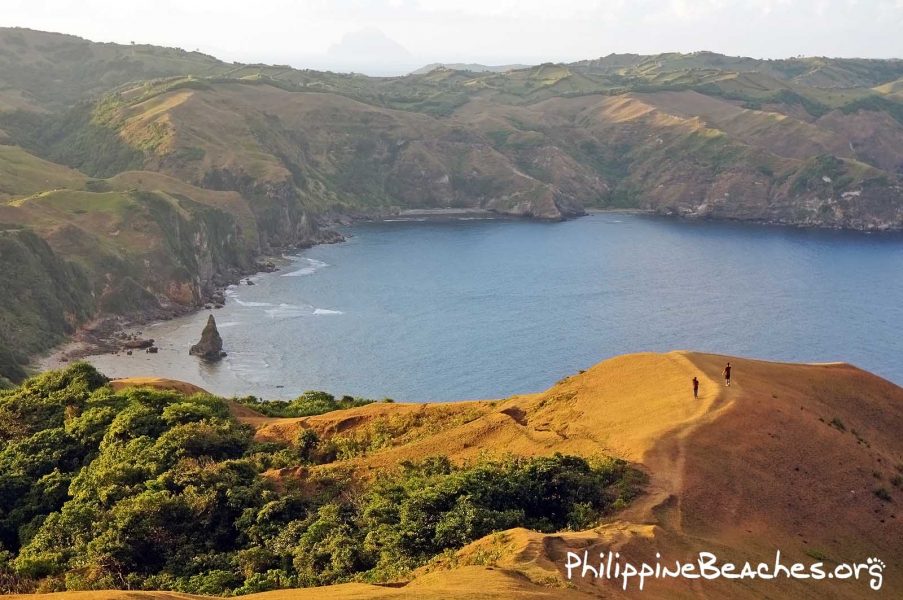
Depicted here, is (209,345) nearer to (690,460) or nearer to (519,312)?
(519,312)

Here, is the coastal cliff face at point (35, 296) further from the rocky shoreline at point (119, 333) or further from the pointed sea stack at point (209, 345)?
the pointed sea stack at point (209, 345)

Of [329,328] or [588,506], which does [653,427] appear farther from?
[329,328]

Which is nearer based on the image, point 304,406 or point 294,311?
point 304,406

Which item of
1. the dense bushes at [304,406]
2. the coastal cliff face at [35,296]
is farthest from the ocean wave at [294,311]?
the dense bushes at [304,406]

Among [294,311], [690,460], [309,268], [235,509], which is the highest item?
[690,460]

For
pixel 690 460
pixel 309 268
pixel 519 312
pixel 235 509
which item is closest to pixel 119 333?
pixel 309 268

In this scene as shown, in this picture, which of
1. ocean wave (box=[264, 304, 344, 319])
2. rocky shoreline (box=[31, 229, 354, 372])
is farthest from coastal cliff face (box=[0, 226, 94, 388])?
ocean wave (box=[264, 304, 344, 319])
